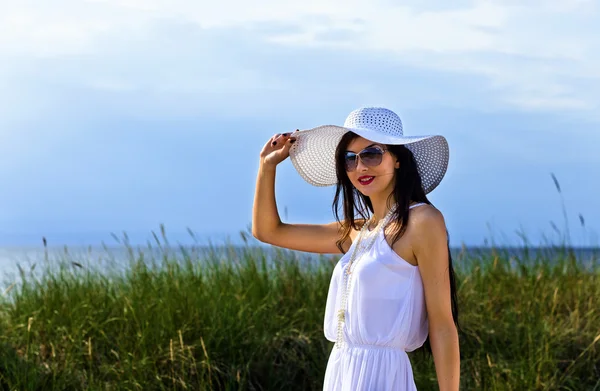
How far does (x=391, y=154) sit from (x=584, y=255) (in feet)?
15.5

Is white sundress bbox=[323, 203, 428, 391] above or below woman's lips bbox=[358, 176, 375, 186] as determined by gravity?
below

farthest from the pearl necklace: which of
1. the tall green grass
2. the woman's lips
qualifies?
the tall green grass

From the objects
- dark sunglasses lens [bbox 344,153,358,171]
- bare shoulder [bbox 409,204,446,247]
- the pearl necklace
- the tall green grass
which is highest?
dark sunglasses lens [bbox 344,153,358,171]

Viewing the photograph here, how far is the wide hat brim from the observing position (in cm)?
254

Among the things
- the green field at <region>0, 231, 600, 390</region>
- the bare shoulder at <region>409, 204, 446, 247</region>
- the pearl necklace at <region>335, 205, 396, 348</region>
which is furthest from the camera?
the green field at <region>0, 231, 600, 390</region>

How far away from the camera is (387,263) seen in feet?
7.71

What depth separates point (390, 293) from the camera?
7.68 feet

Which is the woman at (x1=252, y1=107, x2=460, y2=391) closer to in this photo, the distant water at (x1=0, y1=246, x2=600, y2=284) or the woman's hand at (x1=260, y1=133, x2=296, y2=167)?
the woman's hand at (x1=260, y1=133, x2=296, y2=167)

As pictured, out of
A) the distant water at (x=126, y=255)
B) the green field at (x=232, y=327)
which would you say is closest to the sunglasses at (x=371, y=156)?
the green field at (x=232, y=327)

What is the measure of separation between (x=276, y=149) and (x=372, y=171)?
53 centimetres

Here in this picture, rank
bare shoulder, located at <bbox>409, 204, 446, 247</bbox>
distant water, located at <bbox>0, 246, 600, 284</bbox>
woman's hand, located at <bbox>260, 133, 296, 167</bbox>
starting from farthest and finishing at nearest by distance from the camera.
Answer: distant water, located at <bbox>0, 246, 600, 284</bbox>
woman's hand, located at <bbox>260, 133, 296, 167</bbox>
bare shoulder, located at <bbox>409, 204, 446, 247</bbox>

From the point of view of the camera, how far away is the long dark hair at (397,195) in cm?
243

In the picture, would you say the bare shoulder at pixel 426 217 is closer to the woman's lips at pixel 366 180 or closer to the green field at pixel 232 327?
the woman's lips at pixel 366 180

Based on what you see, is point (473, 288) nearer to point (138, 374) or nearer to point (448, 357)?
point (138, 374)
